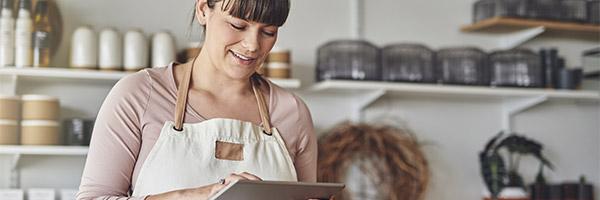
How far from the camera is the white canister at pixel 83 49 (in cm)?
259

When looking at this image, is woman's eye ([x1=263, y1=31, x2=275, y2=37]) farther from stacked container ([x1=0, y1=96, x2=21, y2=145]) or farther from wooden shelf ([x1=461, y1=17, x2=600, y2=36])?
wooden shelf ([x1=461, y1=17, x2=600, y2=36])

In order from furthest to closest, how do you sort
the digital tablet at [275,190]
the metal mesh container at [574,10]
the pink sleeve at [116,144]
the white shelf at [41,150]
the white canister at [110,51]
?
the metal mesh container at [574,10]
the white canister at [110,51]
the white shelf at [41,150]
the pink sleeve at [116,144]
the digital tablet at [275,190]

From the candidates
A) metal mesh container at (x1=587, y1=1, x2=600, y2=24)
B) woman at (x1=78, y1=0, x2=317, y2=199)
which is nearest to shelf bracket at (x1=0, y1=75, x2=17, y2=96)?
woman at (x1=78, y1=0, x2=317, y2=199)

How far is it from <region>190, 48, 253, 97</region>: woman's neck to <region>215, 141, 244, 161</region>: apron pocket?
0.26 ft

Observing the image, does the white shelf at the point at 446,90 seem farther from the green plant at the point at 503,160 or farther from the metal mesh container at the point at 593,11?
the metal mesh container at the point at 593,11

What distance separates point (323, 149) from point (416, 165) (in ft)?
1.06

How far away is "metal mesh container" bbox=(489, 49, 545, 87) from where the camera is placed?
3068mm

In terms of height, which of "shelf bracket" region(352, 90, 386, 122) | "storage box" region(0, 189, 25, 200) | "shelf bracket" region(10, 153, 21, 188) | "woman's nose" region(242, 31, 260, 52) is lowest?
"storage box" region(0, 189, 25, 200)

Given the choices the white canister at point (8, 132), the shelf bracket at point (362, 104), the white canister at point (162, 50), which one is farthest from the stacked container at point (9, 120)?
the shelf bracket at point (362, 104)

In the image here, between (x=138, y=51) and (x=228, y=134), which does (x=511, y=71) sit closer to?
(x=138, y=51)

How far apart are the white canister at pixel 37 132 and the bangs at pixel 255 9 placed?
1.42 m

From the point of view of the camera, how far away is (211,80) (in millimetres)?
1354

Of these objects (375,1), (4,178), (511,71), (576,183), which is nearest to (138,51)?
(4,178)

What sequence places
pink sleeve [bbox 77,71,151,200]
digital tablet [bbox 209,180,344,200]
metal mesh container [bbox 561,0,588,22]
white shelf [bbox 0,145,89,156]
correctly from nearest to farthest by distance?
digital tablet [bbox 209,180,344,200] < pink sleeve [bbox 77,71,151,200] < white shelf [bbox 0,145,89,156] < metal mesh container [bbox 561,0,588,22]
